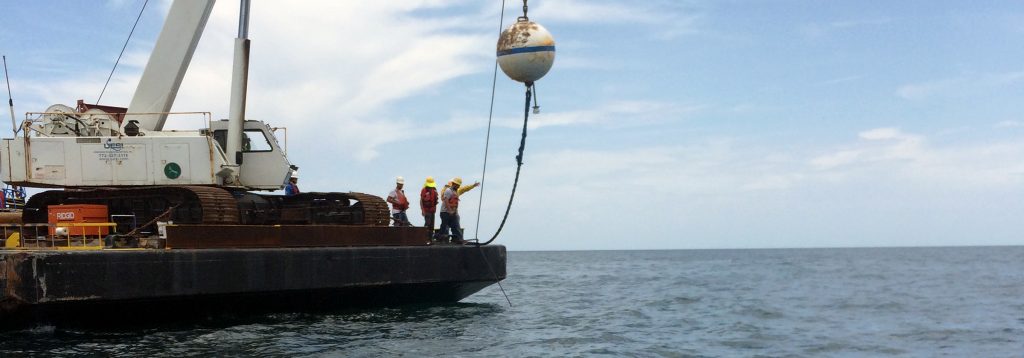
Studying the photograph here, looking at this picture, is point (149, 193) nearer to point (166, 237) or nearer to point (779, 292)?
point (166, 237)

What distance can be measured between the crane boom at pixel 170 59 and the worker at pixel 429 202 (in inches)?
200

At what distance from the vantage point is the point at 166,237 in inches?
549

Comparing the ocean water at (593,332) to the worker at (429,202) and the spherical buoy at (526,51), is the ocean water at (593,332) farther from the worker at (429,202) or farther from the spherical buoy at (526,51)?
the spherical buoy at (526,51)

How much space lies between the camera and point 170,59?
17.4m

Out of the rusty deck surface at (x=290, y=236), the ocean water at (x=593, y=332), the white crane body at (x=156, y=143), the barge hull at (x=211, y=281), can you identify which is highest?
the white crane body at (x=156, y=143)

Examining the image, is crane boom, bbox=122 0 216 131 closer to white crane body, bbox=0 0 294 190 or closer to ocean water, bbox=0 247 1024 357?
white crane body, bbox=0 0 294 190

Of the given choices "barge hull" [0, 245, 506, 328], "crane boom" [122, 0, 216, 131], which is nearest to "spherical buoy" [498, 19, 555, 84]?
"barge hull" [0, 245, 506, 328]

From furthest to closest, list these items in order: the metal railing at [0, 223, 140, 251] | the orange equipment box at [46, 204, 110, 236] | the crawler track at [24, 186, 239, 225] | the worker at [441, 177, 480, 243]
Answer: the worker at [441, 177, 480, 243], the crawler track at [24, 186, 239, 225], the orange equipment box at [46, 204, 110, 236], the metal railing at [0, 223, 140, 251]

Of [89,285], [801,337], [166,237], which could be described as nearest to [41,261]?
[89,285]

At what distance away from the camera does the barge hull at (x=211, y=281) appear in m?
12.5

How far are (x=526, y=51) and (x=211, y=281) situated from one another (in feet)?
18.4

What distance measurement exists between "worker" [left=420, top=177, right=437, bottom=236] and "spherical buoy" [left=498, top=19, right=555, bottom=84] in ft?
16.6

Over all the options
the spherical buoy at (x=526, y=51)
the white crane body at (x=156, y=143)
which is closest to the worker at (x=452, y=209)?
the white crane body at (x=156, y=143)

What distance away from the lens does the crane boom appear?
1714cm
